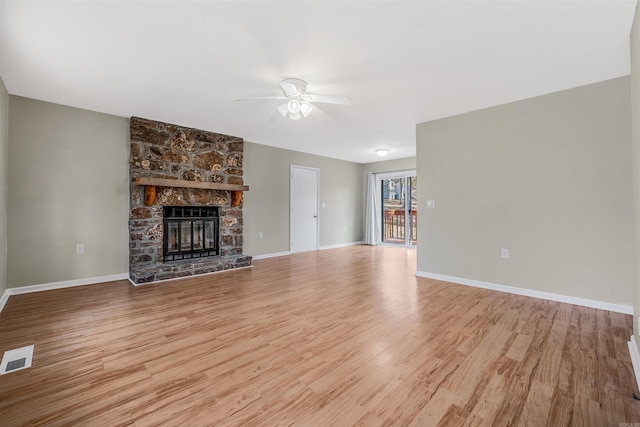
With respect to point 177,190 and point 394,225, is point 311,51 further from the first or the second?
point 394,225

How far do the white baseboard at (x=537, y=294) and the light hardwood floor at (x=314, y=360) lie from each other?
0.43ft

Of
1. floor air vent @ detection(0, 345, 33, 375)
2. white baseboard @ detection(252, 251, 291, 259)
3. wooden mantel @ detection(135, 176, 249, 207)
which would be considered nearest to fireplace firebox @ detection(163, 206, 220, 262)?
wooden mantel @ detection(135, 176, 249, 207)

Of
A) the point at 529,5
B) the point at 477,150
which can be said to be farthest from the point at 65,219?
the point at 477,150

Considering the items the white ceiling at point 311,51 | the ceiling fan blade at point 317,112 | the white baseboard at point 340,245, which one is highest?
the white ceiling at point 311,51

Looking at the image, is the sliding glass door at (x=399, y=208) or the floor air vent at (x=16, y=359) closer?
the floor air vent at (x=16, y=359)

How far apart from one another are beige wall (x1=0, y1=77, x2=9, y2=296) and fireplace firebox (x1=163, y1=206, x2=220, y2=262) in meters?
1.64

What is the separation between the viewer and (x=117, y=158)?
3885 millimetres

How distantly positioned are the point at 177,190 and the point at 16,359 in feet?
9.39

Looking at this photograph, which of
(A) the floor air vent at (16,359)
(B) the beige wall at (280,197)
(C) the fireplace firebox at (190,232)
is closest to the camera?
(A) the floor air vent at (16,359)

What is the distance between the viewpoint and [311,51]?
2.27 metres

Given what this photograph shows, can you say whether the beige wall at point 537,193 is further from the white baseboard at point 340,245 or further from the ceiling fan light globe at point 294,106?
the white baseboard at point 340,245

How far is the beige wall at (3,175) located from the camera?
287cm

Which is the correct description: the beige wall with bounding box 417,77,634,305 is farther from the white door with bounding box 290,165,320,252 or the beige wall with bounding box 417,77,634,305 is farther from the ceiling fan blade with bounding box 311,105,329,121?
the white door with bounding box 290,165,320,252

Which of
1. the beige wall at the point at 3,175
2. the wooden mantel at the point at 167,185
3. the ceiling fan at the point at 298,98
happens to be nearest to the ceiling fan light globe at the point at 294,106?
the ceiling fan at the point at 298,98
